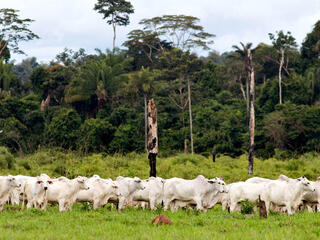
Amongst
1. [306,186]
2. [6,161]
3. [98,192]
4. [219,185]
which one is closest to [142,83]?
[6,161]

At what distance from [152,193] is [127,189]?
0.74 metres

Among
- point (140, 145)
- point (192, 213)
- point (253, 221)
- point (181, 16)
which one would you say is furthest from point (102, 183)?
point (181, 16)

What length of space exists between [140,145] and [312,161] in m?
17.5

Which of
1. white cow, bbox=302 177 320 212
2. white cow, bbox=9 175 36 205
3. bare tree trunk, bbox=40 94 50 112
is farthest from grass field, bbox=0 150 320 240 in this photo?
bare tree trunk, bbox=40 94 50 112

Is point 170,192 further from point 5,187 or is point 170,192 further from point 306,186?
point 5,187

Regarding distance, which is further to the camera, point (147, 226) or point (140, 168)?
point (140, 168)

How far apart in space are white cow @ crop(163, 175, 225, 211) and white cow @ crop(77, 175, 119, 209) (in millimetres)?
1546

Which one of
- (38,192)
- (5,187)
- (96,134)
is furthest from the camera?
(96,134)

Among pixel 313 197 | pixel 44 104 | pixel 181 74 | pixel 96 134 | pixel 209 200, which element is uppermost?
pixel 181 74

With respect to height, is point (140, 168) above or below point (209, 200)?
below

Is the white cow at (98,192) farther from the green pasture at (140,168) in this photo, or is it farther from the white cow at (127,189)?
the green pasture at (140,168)

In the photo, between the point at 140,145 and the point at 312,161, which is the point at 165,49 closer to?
the point at 140,145

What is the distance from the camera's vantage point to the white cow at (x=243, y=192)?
45.7ft

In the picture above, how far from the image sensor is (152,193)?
15023 millimetres
